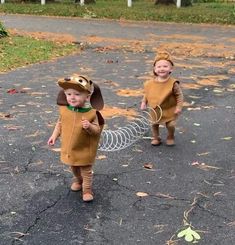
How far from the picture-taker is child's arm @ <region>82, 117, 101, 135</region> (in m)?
4.11

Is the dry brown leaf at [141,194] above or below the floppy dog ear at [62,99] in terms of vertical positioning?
below

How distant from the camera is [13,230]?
3818mm

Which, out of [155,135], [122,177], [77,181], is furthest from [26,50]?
[77,181]

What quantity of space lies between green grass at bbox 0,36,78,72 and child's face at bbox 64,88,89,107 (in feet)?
21.0

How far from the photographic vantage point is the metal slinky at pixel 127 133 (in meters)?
5.66

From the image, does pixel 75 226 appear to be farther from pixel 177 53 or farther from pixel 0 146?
pixel 177 53

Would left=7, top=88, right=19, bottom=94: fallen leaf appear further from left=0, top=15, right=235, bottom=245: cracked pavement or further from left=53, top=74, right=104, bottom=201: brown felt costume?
left=53, top=74, right=104, bottom=201: brown felt costume

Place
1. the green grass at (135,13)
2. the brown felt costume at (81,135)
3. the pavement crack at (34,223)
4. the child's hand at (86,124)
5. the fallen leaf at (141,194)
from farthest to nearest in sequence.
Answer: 1. the green grass at (135,13)
2. the fallen leaf at (141,194)
3. the brown felt costume at (81,135)
4. the child's hand at (86,124)
5. the pavement crack at (34,223)

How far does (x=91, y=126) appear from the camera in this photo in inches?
163

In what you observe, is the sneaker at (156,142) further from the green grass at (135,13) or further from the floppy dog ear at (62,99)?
the green grass at (135,13)

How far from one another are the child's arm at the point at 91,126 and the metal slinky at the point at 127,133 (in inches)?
49.7

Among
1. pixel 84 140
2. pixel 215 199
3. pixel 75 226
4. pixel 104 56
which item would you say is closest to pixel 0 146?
pixel 84 140

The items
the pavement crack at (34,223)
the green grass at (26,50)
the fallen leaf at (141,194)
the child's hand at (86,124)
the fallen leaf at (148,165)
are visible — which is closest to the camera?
the pavement crack at (34,223)

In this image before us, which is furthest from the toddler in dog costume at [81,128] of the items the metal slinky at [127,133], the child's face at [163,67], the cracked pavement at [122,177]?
the child's face at [163,67]
